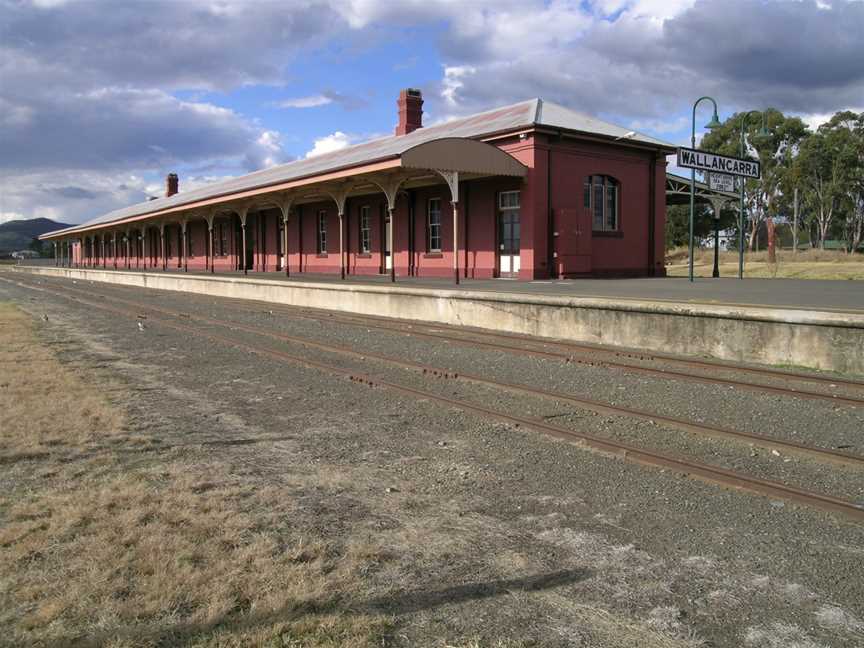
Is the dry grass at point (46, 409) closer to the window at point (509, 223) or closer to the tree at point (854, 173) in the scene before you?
the window at point (509, 223)

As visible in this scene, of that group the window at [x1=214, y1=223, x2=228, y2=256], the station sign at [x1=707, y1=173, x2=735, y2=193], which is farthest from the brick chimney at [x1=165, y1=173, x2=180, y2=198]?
the station sign at [x1=707, y1=173, x2=735, y2=193]

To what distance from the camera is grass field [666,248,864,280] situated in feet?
104

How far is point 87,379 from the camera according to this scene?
886 cm

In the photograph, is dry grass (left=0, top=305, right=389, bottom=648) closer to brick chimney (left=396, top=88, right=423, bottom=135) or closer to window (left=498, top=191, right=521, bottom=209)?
window (left=498, top=191, right=521, bottom=209)

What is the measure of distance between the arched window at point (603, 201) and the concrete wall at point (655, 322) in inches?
396

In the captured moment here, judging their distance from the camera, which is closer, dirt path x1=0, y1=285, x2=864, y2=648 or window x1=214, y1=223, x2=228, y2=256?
dirt path x1=0, y1=285, x2=864, y2=648

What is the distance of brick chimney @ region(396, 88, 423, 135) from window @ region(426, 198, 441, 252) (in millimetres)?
9185

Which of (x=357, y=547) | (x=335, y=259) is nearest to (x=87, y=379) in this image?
(x=357, y=547)

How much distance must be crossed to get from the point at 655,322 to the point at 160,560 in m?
9.48

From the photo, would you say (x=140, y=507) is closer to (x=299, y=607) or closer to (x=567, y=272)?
(x=299, y=607)

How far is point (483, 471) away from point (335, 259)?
2855 centimetres

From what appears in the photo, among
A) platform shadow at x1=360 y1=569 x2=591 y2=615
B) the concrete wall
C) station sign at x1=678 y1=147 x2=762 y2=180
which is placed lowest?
platform shadow at x1=360 y1=569 x2=591 y2=615

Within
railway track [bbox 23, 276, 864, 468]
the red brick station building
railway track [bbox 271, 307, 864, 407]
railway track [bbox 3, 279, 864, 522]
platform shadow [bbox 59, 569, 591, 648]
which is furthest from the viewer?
the red brick station building

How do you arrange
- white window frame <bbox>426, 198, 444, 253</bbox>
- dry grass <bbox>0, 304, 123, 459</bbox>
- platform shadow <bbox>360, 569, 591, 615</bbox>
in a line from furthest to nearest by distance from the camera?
1. white window frame <bbox>426, 198, 444, 253</bbox>
2. dry grass <bbox>0, 304, 123, 459</bbox>
3. platform shadow <bbox>360, 569, 591, 615</bbox>
